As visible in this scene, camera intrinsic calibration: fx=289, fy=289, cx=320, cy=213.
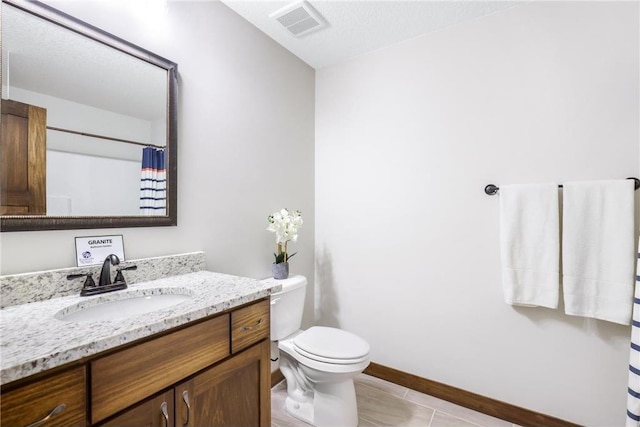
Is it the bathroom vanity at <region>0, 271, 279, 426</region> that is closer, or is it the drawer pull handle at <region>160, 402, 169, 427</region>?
the bathroom vanity at <region>0, 271, 279, 426</region>

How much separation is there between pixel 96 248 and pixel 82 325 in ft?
1.66

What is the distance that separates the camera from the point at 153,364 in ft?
2.64

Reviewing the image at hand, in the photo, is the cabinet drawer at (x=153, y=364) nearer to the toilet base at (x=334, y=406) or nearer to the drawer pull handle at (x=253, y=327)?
the drawer pull handle at (x=253, y=327)

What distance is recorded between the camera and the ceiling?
1.68 m

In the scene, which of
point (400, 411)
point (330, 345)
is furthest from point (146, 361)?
point (400, 411)

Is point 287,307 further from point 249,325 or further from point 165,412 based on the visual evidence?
point 165,412

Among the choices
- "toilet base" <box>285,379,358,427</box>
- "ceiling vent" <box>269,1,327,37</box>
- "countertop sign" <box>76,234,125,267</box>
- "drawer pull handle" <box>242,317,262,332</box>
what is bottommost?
"toilet base" <box>285,379,358,427</box>

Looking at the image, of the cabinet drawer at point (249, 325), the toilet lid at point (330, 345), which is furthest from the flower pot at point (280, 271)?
the cabinet drawer at point (249, 325)

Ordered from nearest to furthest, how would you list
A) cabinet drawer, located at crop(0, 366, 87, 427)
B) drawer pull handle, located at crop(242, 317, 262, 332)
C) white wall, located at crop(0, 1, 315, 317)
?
cabinet drawer, located at crop(0, 366, 87, 427), drawer pull handle, located at crop(242, 317, 262, 332), white wall, located at crop(0, 1, 315, 317)

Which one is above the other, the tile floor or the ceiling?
the ceiling

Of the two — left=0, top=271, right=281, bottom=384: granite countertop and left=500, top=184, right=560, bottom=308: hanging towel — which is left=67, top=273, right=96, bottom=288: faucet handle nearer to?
left=0, top=271, right=281, bottom=384: granite countertop

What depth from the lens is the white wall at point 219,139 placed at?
124 centimetres

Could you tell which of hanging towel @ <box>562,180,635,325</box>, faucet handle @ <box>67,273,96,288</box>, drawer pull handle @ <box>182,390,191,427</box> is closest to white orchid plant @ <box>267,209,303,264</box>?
faucet handle @ <box>67,273,96,288</box>

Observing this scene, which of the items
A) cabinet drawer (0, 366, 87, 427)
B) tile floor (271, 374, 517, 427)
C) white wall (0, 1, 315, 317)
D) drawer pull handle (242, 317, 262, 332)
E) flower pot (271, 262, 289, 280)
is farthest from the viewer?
flower pot (271, 262, 289, 280)
